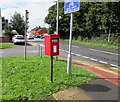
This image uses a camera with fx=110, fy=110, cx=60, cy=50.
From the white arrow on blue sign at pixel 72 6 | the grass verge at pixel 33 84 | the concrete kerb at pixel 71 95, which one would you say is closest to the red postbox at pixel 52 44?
the grass verge at pixel 33 84

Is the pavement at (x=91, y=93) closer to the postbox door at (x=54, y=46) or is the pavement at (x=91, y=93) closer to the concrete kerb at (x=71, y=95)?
the concrete kerb at (x=71, y=95)

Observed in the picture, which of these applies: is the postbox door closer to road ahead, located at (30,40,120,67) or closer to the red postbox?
the red postbox

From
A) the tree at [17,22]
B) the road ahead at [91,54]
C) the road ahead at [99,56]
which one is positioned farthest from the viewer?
the tree at [17,22]

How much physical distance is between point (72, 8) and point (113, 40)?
13.6 metres

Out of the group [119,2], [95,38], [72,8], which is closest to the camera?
[72,8]

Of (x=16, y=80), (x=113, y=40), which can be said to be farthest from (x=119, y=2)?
(x=16, y=80)

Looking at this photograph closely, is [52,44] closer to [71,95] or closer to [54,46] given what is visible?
[54,46]

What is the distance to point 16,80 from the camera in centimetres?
391

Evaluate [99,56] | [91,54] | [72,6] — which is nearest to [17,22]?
[91,54]

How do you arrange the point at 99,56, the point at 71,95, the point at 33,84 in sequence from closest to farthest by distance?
1. the point at 71,95
2. the point at 33,84
3. the point at 99,56

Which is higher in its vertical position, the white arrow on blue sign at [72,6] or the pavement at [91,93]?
the white arrow on blue sign at [72,6]

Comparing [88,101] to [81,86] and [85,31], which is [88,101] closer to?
[81,86]

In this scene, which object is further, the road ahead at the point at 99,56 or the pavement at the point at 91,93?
the road ahead at the point at 99,56

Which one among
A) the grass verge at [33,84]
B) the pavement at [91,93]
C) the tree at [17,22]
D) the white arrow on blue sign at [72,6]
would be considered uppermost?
the tree at [17,22]
